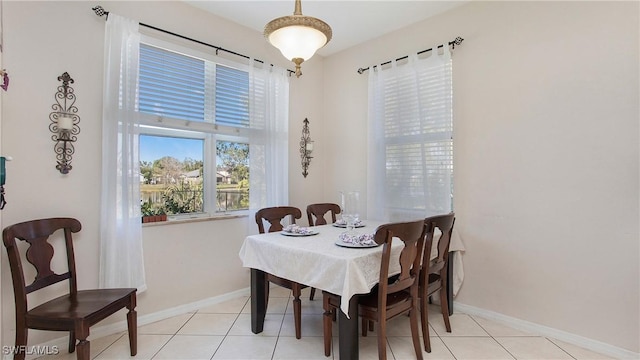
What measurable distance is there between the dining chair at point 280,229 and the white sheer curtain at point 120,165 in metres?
0.96

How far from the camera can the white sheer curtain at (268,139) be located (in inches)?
125

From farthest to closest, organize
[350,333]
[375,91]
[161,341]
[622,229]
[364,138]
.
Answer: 1. [364,138]
2. [375,91]
3. [161,341]
4. [622,229]
5. [350,333]

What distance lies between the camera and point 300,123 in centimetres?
378

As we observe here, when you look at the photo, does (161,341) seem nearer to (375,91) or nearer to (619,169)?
(375,91)

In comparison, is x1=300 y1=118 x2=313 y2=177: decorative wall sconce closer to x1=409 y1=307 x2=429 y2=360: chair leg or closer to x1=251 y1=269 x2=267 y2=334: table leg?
x1=251 y1=269 x2=267 y2=334: table leg

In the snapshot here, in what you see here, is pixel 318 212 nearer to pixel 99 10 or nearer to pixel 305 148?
pixel 305 148

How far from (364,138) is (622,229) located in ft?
7.59

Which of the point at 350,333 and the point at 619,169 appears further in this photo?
the point at 619,169

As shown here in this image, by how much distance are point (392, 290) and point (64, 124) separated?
93.7 inches

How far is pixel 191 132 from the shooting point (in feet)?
9.53

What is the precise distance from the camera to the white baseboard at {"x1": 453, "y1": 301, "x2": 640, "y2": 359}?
208cm

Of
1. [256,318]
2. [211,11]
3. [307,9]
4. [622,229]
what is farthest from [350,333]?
[211,11]

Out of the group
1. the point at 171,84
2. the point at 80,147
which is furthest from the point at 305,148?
the point at 80,147

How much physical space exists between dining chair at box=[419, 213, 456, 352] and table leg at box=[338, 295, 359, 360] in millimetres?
601
